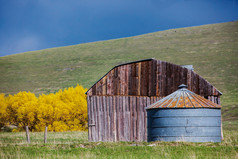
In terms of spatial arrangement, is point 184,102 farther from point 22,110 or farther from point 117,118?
point 22,110

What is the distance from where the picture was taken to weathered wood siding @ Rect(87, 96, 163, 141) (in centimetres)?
2358

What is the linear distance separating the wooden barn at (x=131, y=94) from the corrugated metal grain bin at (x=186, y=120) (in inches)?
171

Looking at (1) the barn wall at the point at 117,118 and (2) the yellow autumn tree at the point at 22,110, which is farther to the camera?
(2) the yellow autumn tree at the point at 22,110

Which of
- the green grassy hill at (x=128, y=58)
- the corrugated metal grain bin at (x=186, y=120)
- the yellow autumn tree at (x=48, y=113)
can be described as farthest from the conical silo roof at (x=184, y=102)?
the green grassy hill at (x=128, y=58)

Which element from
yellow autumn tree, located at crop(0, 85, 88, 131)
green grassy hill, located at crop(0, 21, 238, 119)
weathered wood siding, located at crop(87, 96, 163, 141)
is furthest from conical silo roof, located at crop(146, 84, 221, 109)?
green grassy hill, located at crop(0, 21, 238, 119)

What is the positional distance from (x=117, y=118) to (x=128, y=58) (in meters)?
Result: 66.5

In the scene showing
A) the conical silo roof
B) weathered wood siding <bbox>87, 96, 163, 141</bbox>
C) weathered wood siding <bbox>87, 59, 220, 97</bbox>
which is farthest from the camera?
weathered wood siding <bbox>87, 59, 220, 97</bbox>

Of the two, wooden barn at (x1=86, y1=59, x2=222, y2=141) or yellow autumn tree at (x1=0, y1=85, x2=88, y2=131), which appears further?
yellow autumn tree at (x1=0, y1=85, x2=88, y2=131)

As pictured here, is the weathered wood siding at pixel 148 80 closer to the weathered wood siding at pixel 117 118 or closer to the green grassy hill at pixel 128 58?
the weathered wood siding at pixel 117 118

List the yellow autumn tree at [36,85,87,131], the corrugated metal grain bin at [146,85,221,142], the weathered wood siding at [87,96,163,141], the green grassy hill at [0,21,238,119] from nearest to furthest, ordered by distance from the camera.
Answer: the corrugated metal grain bin at [146,85,221,142] < the weathered wood siding at [87,96,163,141] < the yellow autumn tree at [36,85,87,131] < the green grassy hill at [0,21,238,119]

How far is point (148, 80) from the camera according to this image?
24.4 meters

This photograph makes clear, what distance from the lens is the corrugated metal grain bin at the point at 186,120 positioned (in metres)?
18.4

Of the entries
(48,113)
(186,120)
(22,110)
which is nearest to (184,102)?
(186,120)

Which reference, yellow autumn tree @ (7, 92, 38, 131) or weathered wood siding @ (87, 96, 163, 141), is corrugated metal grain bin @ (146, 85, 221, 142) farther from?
yellow autumn tree @ (7, 92, 38, 131)
